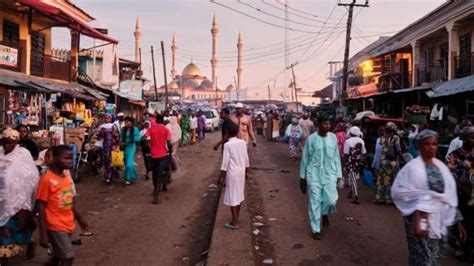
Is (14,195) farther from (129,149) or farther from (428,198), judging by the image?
(129,149)

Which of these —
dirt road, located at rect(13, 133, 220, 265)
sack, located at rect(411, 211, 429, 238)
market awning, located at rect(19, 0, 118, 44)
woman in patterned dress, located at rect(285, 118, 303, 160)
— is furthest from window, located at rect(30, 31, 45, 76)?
sack, located at rect(411, 211, 429, 238)

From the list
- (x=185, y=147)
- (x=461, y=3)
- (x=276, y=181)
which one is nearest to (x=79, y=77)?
(x=185, y=147)

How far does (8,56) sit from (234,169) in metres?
11.8

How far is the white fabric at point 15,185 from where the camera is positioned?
4988 mm

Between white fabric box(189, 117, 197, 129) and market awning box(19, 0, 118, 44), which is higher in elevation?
market awning box(19, 0, 118, 44)

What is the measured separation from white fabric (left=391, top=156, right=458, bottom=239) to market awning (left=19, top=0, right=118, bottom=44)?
13.8 m

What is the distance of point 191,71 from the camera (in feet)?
342

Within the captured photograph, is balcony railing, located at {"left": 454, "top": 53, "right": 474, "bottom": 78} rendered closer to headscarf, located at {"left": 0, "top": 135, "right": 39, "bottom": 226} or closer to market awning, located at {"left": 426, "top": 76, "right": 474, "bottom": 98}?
market awning, located at {"left": 426, "top": 76, "right": 474, "bottom": 98}

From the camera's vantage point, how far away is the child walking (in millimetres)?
6848

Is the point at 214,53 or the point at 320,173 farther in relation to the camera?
the point at 214,53

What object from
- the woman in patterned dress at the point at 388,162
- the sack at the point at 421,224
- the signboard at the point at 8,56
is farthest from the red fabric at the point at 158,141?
the signboard at the point at 8,56

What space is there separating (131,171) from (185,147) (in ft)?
36.9

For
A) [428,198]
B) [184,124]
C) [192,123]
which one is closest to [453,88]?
[428,198]

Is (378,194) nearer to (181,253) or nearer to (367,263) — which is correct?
Answer: (367,263)
